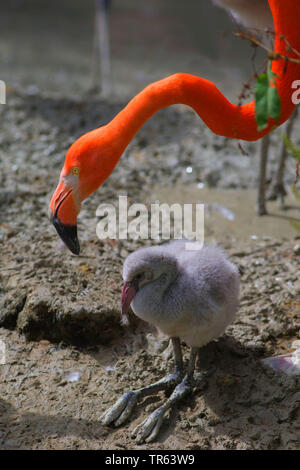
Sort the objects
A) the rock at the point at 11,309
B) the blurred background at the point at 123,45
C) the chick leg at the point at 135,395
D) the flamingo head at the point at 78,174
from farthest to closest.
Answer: the blurred background at the point at 123,45
the rock at the point at 11,309
the chick leg at the point at 135,395
the flamingo head at the point at 78,174

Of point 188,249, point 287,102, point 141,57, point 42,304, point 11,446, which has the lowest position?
point 11,446

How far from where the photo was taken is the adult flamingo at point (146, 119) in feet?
7.36

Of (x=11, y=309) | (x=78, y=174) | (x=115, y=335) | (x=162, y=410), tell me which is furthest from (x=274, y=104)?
(x=11, y=309)

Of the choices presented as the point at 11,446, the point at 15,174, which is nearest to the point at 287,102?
the point at 11,446

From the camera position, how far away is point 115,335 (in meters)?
2.79

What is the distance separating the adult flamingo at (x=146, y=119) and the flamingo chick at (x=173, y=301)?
1.02ft

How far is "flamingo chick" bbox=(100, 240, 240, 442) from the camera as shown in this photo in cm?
233

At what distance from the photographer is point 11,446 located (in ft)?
7.11

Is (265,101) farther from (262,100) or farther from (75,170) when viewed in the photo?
(75,170)

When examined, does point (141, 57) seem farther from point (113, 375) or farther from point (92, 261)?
point (113, 375)

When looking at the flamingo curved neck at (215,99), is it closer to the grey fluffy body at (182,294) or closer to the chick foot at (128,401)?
the grey fluffy body at (182,294)

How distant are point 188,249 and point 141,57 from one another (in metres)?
6.17

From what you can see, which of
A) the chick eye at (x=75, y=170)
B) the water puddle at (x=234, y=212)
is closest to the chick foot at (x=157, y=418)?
the chick eye at (x=75, y=170)

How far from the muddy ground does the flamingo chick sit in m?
0.07
